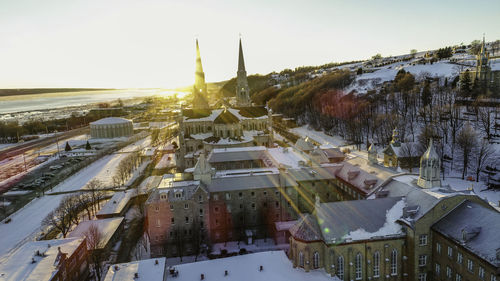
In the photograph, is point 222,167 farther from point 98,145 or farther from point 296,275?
point 98,145

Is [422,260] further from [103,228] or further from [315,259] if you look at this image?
[103,228]

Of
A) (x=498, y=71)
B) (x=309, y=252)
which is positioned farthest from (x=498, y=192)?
(x=498, y=71)

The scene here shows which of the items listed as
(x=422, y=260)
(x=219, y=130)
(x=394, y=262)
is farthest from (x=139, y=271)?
(x=219, y=130)

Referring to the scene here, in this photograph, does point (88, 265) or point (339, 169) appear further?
point (339, 169)

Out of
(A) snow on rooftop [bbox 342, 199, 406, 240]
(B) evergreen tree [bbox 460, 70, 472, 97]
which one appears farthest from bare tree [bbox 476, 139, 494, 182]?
(A) snow on rooftop [bbox 342, 199, 406, 240]

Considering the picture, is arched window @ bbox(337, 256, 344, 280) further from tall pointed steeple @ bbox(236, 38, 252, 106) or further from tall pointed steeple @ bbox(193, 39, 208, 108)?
tall pointed steeple @ bbox(236, 38, 252, 106)
